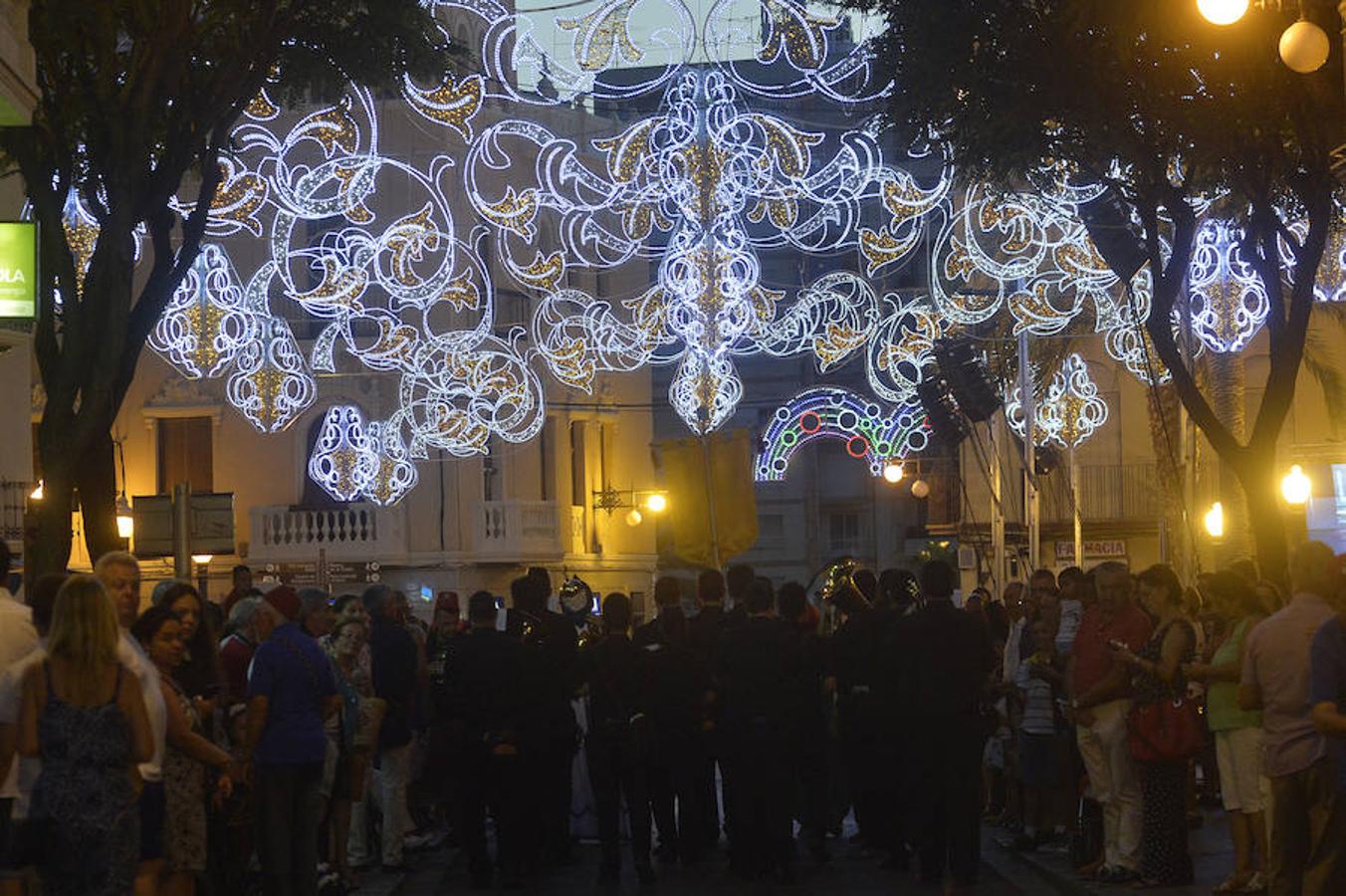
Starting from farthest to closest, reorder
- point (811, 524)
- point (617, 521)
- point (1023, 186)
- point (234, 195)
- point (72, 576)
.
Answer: point (811, 524), point (617, 521), point (234, 195), point (1023, 186), point (72, 576)

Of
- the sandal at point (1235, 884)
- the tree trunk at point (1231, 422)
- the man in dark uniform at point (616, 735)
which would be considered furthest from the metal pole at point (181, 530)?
the tree trunk at point (1231, 422)

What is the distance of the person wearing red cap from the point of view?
43.5 ft

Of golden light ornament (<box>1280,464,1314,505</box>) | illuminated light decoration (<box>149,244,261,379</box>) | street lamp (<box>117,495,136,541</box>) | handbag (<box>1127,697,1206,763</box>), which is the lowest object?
handbag (<box>1127,697,1206,763</box>)

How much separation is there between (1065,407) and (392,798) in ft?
76.9

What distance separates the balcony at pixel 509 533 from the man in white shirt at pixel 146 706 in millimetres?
32839

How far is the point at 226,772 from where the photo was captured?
1209 cm

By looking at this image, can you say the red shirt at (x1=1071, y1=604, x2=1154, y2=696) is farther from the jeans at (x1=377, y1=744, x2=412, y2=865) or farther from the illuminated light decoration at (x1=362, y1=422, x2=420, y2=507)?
the illuminated light decoration at (x1=362, y1=422, x2=420, y2=507)

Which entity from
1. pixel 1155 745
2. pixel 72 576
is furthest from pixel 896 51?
pixel 72 576

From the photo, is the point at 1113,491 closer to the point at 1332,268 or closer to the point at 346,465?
the point at 1332,268

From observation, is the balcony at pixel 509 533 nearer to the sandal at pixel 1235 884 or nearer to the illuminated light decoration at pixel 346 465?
the illuminated light decoration at pixel 346 465

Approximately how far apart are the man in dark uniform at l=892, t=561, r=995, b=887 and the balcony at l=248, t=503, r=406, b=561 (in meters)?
29.0

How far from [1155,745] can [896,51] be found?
7880 mm

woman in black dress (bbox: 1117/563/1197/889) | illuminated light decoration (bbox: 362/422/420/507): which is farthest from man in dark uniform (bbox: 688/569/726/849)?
illuminated light decoration (bbox: 362/422/420/507)

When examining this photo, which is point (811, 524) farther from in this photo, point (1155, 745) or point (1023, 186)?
point (1155, 745)
